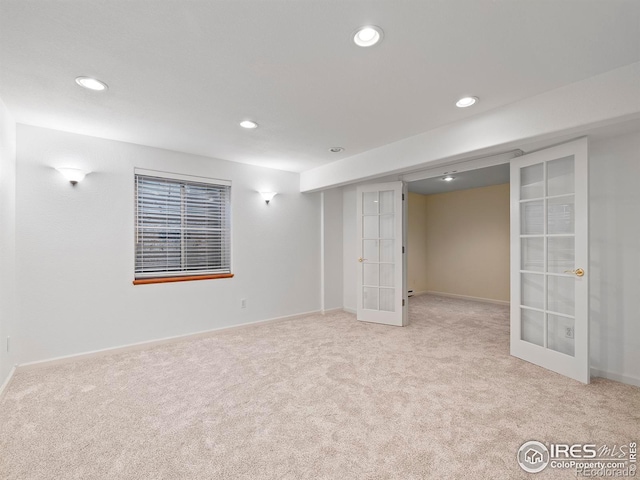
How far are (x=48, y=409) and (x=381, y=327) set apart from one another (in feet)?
12.1

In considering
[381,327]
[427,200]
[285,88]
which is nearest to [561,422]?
[381,327]

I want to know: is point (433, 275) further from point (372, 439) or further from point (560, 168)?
point (372, 439)

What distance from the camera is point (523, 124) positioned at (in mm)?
2633

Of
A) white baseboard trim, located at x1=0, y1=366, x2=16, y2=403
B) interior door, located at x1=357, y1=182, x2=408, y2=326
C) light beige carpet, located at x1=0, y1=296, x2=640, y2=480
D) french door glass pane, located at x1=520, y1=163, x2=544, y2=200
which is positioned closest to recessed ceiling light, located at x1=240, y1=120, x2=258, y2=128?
interior door, located at x1=357, y1=182, x2=408, y2=326

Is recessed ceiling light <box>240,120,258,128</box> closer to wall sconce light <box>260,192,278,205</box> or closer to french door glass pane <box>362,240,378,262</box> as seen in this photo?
wall sconce light <box>260,192,278,205</box>

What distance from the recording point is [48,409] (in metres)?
2.33

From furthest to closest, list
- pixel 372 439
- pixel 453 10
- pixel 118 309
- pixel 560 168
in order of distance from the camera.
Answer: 1. pixel 118 309
2. pixel 560 168
3. pixel 372 439
4. pixel 453 10

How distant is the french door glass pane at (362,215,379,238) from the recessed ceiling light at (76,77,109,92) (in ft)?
11.9

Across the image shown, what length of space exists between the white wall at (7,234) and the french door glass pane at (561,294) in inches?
196

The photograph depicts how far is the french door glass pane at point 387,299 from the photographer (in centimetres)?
465

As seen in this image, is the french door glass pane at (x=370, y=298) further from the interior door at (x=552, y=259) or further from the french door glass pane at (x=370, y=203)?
the interior door at (x=552, y=259)

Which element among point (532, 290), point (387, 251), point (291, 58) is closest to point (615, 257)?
point (532, 290)

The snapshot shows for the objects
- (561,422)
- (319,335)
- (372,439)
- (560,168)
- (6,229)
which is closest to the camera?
(372,439)

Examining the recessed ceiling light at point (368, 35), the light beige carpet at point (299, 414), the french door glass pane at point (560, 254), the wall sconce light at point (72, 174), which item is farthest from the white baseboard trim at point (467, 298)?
the wall sconce light at point (72, 174)
